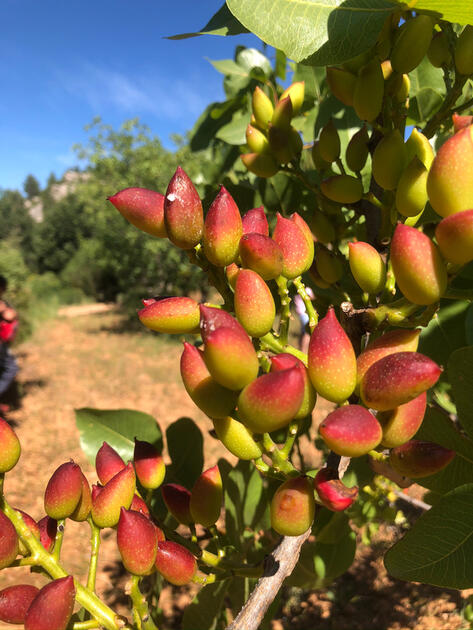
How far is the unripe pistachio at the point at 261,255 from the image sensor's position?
1.41ft

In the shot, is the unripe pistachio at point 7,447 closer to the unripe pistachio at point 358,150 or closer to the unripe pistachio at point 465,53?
the unripe pistachio at point 358,150

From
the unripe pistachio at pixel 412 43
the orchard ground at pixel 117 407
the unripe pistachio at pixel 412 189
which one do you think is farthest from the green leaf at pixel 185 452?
the orchard ground at pixel 117 407

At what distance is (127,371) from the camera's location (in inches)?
351

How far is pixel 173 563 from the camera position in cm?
51

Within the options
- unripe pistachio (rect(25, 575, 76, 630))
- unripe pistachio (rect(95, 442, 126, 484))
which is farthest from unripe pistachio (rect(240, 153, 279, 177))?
unripe pistachio (rect(25, 575, 76, 630))

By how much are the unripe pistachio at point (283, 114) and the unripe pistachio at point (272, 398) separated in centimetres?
44

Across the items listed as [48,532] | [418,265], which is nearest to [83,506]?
[48,532]

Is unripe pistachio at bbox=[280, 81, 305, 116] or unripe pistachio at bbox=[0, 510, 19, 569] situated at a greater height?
unripe pistachio at bbox=[280, 81, 305, 116]

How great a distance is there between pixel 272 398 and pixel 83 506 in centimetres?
31

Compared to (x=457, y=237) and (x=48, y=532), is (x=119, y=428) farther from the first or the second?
(x=457, y=237)

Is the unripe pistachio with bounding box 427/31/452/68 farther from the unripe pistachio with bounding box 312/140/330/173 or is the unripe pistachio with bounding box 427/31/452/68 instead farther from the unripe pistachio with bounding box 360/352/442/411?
the unripe pistachio with bounding box 360/352/442/411

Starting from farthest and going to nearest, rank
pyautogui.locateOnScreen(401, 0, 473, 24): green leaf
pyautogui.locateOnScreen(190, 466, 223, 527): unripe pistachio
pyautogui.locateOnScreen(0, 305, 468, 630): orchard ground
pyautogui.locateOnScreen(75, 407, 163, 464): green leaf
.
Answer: pyautogui.locateOnScreen(0, 305, 468, 630): orchard ground < pyautogui.locateOnScreen(75, 407, 163, 464): green leaf < pyautogui.locateOnScreen(190, 466, 223, 527): unripe pistachio < pyautogui.locateOnScreen(401, 0, 473, 24): green leaf

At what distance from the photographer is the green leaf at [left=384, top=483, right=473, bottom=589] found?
46cm

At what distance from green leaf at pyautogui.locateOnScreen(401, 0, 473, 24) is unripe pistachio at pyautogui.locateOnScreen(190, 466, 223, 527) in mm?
536
